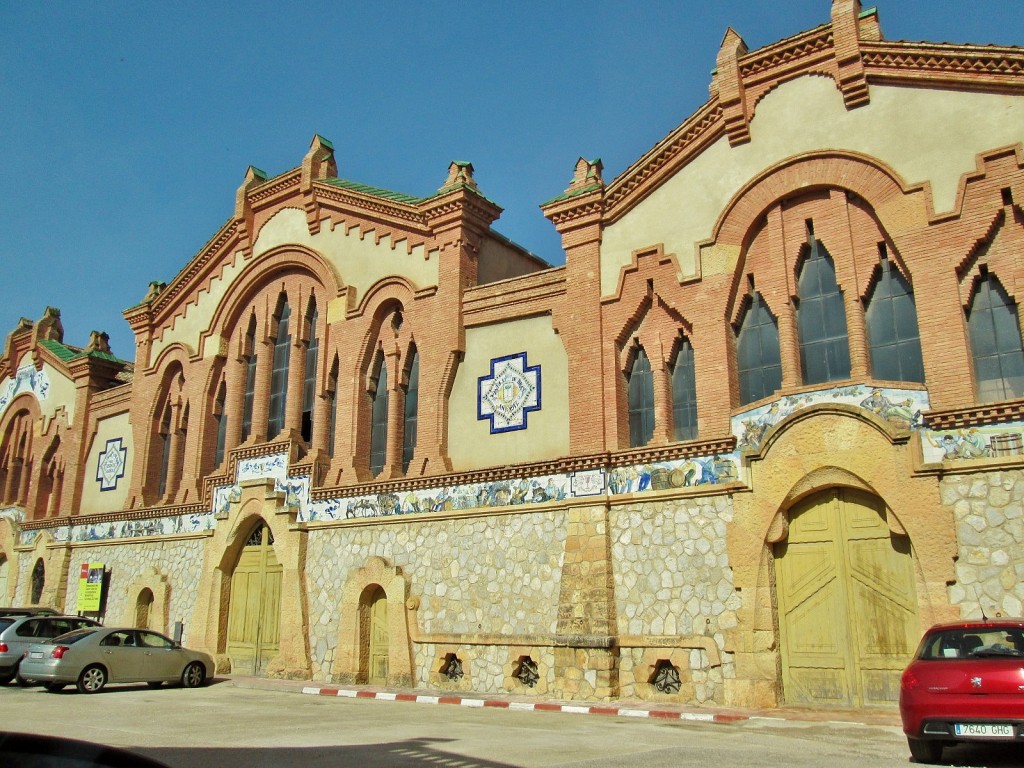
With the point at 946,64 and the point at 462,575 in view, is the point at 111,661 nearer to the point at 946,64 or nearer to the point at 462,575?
the point at 462,575

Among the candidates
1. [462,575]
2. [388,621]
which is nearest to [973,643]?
[462,575]

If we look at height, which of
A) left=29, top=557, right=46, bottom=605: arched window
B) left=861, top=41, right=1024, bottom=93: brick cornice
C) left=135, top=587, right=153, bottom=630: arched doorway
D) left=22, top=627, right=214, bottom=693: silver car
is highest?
left=861, top=41, right=1024, bottom=93: brick cornice

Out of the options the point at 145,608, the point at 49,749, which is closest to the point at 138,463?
the point at 145,608

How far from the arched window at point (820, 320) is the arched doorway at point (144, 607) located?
18.0 meters

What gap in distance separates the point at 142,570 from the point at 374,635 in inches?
354

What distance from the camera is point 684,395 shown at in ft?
51.3

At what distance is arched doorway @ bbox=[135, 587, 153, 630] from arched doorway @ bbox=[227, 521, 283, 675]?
3467 mm

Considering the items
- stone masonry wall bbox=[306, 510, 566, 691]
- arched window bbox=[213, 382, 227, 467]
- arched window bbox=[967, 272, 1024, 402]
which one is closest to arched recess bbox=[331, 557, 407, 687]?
stone masonry wall bbox=[306, 510, 566, 691]

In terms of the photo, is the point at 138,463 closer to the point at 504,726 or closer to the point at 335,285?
the point at 335,285

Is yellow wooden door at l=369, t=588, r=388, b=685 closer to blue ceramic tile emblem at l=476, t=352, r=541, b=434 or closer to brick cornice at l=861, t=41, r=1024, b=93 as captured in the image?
blue ceramic tile emblem at l=476, t=352, r=541, b=434

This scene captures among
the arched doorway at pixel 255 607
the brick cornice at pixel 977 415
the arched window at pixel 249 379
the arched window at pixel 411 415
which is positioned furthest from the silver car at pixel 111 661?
the brick cornice at pixel 977 415

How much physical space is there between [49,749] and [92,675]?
1614 centimetres

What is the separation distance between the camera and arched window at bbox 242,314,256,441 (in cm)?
2330

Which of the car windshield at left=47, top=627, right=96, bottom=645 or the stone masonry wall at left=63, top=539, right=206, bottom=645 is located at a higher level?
the stone masonry wall at left=63, top=539, right=206, bottom=645
